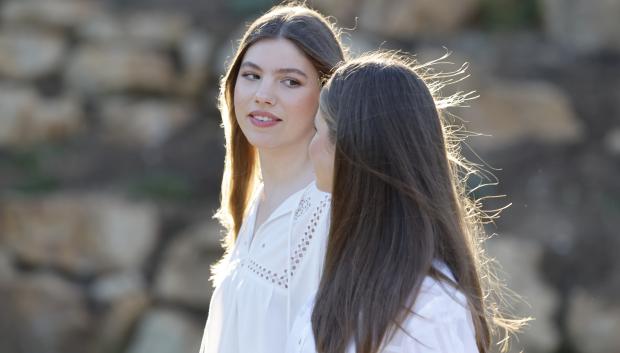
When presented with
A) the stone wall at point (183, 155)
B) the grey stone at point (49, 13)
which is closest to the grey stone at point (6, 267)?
the stone wall at point (183, 155)

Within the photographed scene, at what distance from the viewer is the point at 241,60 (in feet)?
9.07

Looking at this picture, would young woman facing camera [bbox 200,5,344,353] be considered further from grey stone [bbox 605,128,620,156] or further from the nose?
grey stone [bbox 605,128,620,156]

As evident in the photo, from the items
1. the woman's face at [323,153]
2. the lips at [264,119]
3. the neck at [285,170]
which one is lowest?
the woman's face at [323,153]

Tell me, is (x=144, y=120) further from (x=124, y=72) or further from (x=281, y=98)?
(x=281, y=98)

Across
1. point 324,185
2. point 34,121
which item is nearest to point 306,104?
point 324,185

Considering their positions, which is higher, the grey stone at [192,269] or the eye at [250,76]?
the eye at [250,76]

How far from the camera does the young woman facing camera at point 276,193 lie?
241 cm

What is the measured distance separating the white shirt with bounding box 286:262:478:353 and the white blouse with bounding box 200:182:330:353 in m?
0.51

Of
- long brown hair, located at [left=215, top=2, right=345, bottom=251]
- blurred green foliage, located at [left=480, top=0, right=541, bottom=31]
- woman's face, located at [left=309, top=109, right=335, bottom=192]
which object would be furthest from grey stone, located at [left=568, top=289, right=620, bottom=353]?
woman's face, located at [left=309, top=109, right=335, bottom=192]

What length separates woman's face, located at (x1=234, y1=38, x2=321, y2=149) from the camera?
2600 millimetres

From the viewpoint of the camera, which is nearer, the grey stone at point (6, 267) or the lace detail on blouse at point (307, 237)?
the lace detail on blouse at point (307, 237)

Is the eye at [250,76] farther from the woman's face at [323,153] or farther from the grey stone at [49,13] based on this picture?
the grey stone at [49,13]

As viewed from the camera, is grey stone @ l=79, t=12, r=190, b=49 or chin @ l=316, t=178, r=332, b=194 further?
grey stone @ l=79, t=12, r=190, b=49

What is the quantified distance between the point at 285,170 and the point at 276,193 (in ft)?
0.23
